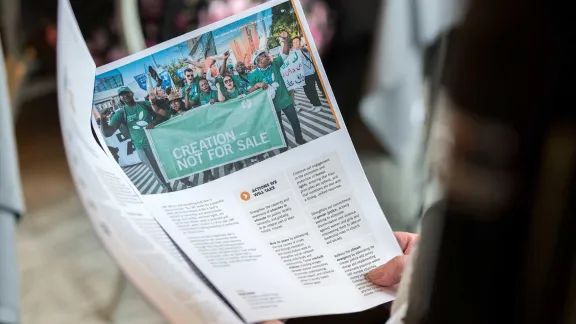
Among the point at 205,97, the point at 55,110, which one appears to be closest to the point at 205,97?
the point at 205,97

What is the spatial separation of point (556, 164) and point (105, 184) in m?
0.25

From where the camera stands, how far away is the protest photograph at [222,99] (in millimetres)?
286

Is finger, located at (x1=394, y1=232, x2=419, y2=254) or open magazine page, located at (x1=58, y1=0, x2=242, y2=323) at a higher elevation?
open magazine page, located at (x1=58, y1=0, x2=242, y2=323)

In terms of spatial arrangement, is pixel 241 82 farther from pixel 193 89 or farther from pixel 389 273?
pixel 389 273

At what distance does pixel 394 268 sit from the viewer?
0.34 meters

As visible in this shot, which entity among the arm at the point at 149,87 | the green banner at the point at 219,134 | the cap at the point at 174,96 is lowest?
the green banner at the point at 219,134

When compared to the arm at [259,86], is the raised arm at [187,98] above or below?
above

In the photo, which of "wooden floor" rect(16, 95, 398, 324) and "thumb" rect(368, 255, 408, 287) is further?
"wooden floor" rect(16, 95, 398, 324)

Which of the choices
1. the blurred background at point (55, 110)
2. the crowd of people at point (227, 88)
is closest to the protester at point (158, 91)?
the crowd of people at point (227, 88)

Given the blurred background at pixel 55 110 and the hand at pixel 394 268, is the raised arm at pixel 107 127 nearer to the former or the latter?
the hand at pixel 394 268

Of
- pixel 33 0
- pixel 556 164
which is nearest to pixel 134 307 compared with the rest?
pixel 33 0

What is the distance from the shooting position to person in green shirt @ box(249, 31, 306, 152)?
288 millimetres

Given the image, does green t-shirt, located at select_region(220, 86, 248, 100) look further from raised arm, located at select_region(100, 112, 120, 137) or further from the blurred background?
the blurred background

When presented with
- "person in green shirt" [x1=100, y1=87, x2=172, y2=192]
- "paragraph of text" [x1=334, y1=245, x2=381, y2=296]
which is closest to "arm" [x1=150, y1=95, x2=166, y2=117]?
"person in green shirt" [x1=100, y1=87, x2=172, y2=192]
